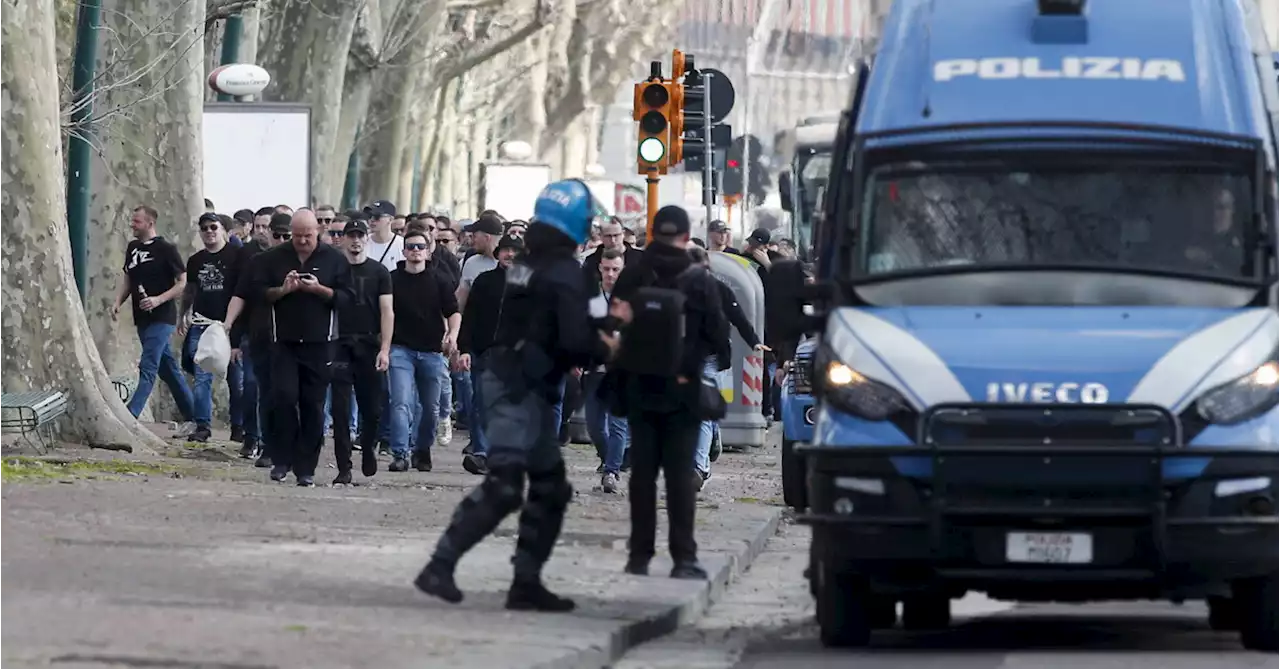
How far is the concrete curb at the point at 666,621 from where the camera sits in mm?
10984

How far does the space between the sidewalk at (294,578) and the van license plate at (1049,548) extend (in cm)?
151

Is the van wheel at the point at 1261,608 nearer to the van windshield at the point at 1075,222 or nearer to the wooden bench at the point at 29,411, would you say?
the van windshield at the point at 1075,222

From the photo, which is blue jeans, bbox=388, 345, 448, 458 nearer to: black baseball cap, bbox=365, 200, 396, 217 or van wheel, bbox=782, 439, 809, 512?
black baseball cap, bbox=365, 200, 396, 217

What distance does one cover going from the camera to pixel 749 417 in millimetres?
26328

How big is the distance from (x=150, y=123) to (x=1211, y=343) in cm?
1780

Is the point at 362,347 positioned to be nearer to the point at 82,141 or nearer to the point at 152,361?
the point at 152,361

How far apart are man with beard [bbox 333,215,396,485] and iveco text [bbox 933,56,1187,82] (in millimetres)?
7724

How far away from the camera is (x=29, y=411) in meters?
20.1

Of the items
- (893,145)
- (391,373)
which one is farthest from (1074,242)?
(391,373)

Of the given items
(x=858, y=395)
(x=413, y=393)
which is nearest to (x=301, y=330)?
(x=413, y=393)

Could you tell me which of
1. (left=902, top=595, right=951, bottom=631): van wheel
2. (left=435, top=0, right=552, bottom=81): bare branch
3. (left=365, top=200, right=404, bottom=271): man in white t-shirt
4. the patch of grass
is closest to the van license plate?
(left=902, top=595, right=951, bottom=631): van wheel

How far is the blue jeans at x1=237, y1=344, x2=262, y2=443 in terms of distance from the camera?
2277cm

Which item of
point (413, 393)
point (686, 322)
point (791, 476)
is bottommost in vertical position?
point (791, 476)

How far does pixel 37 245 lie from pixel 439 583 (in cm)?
980
